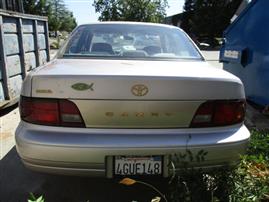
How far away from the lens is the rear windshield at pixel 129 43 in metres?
3.48

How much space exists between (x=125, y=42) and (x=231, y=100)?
1505 millimetres

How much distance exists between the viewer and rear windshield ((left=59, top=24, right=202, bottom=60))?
11.4 ft

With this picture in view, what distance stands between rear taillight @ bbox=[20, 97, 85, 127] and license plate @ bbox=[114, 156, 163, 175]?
0.38 metres

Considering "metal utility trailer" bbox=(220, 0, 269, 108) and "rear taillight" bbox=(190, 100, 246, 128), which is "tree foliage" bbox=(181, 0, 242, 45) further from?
"rear taillight" bbox=(190, 100, 246, 128)

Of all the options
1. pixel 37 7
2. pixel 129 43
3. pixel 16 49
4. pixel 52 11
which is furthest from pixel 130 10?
pixel 52 11

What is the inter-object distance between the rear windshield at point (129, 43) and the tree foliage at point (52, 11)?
57114 mm

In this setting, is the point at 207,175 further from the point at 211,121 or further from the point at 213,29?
the point at 213,29

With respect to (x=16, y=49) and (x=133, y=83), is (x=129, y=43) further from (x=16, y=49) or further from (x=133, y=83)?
(x=16, y=49)

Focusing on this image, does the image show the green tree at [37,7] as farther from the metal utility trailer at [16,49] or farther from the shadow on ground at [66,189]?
the shadow on ground at [66,189]

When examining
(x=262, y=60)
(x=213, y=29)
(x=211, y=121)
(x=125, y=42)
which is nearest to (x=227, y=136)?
(x=211, y=121)

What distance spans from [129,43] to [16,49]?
2.95m

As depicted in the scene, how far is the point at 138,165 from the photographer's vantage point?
2.62 metres

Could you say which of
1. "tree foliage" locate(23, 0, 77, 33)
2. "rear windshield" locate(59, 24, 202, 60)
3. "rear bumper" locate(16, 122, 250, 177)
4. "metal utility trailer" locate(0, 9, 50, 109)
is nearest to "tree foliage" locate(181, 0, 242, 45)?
"tree foliage" locate(23, 0, 77, 33)

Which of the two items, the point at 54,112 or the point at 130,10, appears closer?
the point at 54,112
